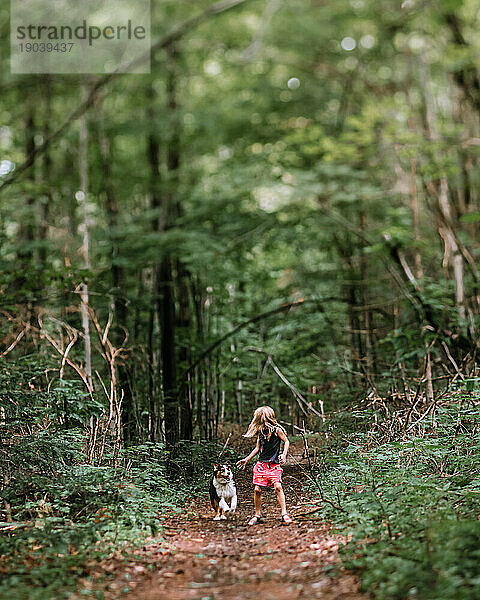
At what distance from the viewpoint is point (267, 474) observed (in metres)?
5.39

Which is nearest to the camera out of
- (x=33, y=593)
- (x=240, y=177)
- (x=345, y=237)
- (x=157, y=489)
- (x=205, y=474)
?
(x=33, y=593)

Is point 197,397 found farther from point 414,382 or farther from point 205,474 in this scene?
point 414,382

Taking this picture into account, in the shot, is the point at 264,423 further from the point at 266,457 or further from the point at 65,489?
the point at 65,489

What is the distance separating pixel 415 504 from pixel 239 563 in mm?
1416

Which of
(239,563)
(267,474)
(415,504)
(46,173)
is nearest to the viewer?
(239,563)

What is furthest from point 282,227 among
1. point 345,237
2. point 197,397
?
point 197,397

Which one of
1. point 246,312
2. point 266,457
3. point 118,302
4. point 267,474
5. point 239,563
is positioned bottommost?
point 239,563

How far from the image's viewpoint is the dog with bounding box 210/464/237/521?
5496mm

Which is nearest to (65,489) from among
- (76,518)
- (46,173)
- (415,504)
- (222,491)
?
(76,518)

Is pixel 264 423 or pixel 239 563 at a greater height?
pixel 264 423

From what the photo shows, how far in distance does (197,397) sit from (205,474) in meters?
1.32

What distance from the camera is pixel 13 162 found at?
11.1 m

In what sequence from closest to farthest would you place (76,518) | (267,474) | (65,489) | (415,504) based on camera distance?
1. (415,504)
2. (76,518)
3. (65,489)
4. (267,474)

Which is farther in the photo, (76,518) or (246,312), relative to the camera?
(246,312)
